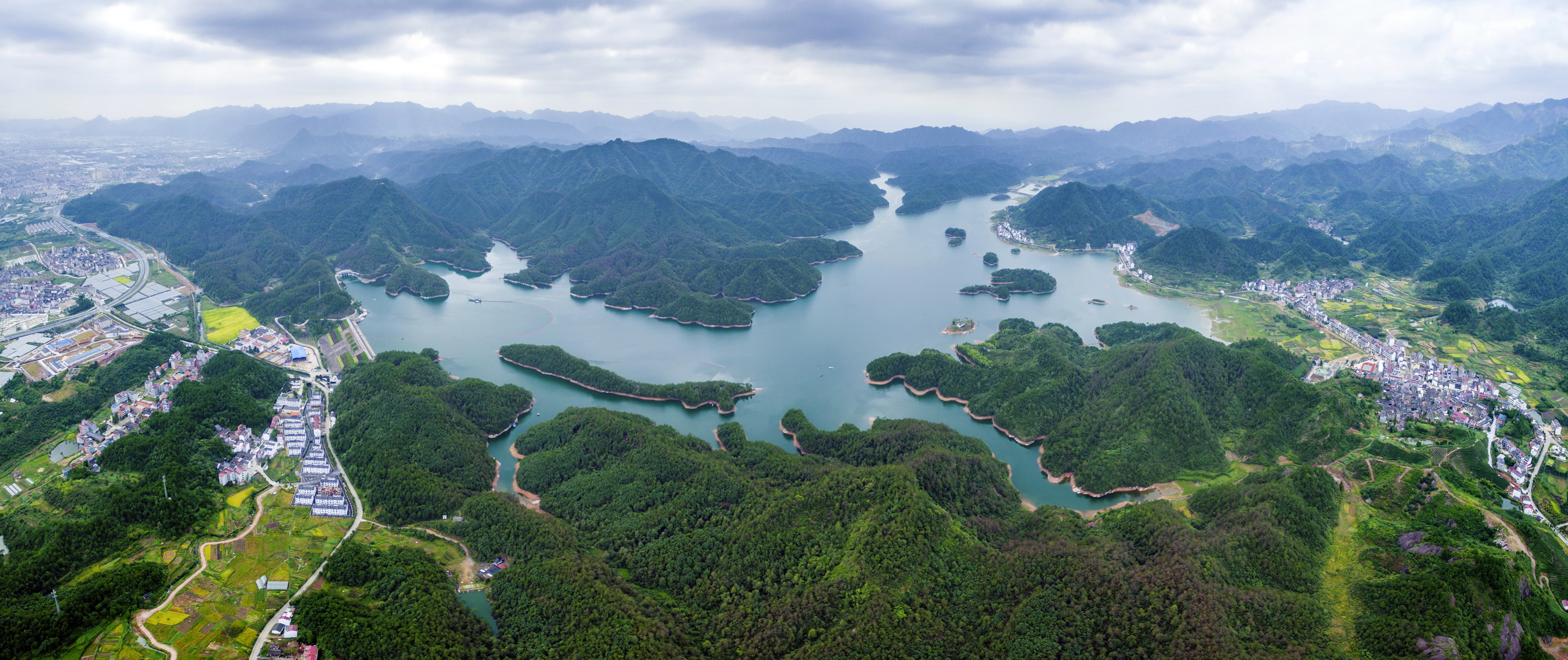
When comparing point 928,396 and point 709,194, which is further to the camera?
point 709,194

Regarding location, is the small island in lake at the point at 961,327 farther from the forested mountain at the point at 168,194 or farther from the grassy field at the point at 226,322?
the forested mountain at the point at 168,194

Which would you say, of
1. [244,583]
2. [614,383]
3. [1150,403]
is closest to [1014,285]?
[1150,403]

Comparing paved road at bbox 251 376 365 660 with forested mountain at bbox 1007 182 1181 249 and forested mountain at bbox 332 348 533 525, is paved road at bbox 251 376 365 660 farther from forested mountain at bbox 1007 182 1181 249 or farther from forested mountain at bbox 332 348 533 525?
forested mountain at bbox 1007 182 1181 249

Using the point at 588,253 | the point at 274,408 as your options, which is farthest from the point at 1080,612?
the point at 588,253

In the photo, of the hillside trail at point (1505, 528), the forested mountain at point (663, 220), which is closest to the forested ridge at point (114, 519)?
the forested mountain at point (663, 220)

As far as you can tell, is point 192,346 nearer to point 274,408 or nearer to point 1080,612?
point 274,408
